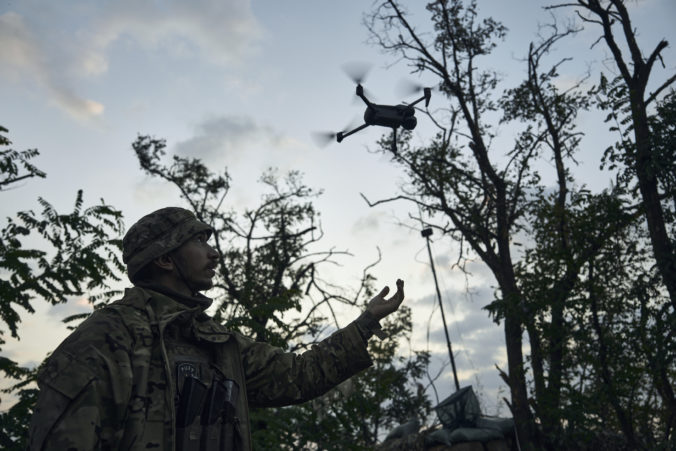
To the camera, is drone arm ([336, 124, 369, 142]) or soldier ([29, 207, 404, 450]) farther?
drone arm ([336, 124, 369, 142])

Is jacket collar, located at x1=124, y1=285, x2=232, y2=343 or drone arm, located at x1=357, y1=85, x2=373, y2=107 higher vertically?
drone arm, located at x1=357, y1=85, x2=373, y2=107

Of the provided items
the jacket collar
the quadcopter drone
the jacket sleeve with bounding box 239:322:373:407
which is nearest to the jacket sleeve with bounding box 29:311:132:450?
the jacket collar

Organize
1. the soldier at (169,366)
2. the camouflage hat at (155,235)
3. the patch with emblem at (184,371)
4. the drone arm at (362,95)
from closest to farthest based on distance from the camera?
the soldier at (169,366) → the patch with emblem at (184,371) → the camouflage hat at (155,235) → the drone arm at (362,95)

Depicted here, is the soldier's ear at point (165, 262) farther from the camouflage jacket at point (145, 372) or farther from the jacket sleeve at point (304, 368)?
the jacket sleeve at point (304, 368)

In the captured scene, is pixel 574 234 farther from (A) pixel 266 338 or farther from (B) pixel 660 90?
(A) pixel 266 338

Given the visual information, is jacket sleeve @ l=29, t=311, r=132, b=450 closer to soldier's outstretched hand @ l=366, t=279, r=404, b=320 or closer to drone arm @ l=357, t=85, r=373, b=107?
soldier's outstretched hand @ l=366, t=279, r=404, b=320

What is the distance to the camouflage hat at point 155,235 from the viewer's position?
3.04 metres

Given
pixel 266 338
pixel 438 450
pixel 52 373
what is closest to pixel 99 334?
pixel 52 373

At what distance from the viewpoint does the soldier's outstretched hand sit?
314 cm

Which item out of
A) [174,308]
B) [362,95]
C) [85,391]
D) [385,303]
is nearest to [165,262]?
[174,308]

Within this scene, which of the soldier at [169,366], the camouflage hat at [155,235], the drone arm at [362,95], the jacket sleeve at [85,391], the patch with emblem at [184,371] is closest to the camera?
the jacket sleeve at [85,391]

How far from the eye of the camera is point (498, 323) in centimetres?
1257

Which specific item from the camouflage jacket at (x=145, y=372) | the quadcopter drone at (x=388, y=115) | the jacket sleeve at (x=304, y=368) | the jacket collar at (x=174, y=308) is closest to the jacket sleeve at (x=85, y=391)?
the camouflage jacket at (x=145, y=372)

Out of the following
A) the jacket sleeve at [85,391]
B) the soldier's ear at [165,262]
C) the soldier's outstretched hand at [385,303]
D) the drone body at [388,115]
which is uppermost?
the drone body at [388,115]
